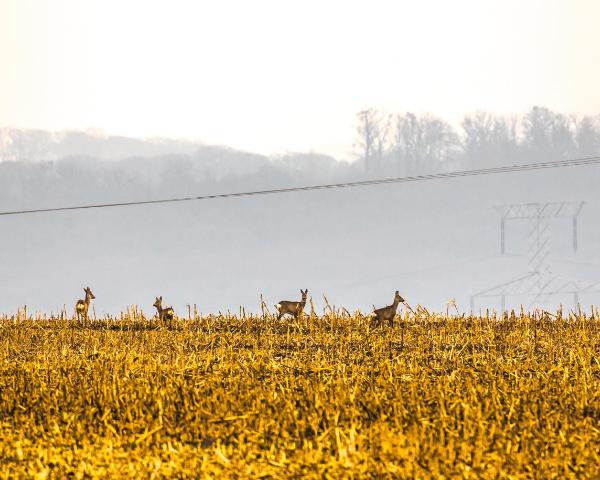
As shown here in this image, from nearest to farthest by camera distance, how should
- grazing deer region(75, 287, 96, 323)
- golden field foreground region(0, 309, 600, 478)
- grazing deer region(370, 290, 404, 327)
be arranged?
golden field foreground region(0, 309, 600, 478), grazing deer region(370, 290, 404, 327), grazing deer region(75, 287, 96, 323)

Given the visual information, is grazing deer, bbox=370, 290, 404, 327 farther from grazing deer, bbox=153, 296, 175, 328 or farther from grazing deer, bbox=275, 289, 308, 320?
grazing deer, bbox=153, 296, 175, 328

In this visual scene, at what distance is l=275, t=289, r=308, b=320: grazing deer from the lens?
24.4 m

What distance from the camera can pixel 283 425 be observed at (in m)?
10.4

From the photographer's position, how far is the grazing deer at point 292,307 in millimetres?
24436

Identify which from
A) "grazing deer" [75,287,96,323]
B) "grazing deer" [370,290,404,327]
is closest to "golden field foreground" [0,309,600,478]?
"grazing deer" [370,290,404,327]

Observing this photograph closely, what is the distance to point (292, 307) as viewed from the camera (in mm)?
24500

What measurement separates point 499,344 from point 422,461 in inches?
414

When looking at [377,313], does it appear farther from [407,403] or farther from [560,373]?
[407,403]

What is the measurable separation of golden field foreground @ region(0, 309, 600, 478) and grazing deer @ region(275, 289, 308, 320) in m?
5.23

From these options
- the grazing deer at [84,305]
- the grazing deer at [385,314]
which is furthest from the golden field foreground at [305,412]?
the grazing deer at [84,305]

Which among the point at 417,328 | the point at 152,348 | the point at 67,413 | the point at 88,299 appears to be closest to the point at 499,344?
the point at 417,328

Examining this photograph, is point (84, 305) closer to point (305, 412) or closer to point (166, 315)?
point (166, 315)

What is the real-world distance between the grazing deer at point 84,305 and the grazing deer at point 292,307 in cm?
624

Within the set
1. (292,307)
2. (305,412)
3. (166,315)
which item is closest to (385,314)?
(292,307)
